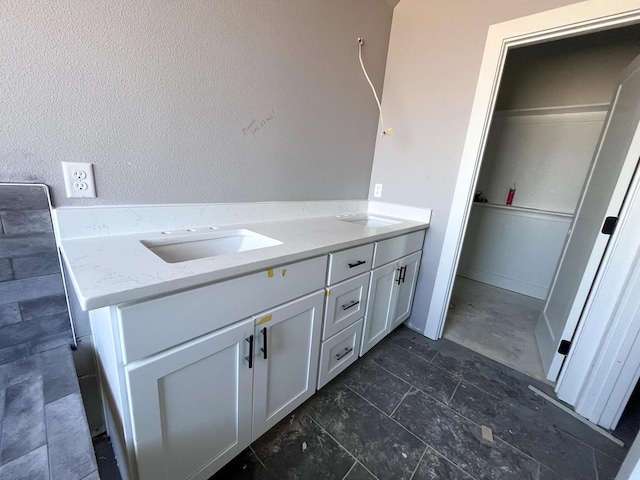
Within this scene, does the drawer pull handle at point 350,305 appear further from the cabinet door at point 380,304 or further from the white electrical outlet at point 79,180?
the white electrical outlet at point 79,180

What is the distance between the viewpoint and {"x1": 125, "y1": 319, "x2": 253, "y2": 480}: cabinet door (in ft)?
2.20

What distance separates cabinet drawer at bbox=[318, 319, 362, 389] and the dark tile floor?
130 mm

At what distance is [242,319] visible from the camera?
0.85 m

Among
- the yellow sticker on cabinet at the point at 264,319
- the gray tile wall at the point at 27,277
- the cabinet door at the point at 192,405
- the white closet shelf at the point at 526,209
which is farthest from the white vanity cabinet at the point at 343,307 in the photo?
the white closet shelf at the point at 526,209

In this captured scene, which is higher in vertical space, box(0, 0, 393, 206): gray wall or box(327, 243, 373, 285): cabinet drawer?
box(0, 0, 393, 206): gray wall

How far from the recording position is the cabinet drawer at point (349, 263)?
1.14 meters

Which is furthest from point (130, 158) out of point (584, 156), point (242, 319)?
point (584, 156)

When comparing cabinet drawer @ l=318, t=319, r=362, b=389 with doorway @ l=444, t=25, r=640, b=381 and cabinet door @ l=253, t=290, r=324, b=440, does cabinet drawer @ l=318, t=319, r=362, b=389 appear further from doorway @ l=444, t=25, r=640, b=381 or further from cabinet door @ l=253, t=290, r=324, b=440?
doorway @ l=444, t=25, r=640, b=381

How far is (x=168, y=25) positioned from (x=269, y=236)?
0.86 m

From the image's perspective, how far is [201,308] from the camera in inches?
28.7

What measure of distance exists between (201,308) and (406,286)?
1.45 m

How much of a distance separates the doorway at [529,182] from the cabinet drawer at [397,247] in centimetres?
81

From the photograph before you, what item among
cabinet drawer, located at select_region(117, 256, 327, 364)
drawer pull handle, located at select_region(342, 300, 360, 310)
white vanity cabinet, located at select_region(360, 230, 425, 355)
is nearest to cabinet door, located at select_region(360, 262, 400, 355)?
white vanity cabinet, located at select_region(360, 230, 425, 355)

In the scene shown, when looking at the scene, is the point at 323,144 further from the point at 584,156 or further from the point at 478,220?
the point at 584,156
